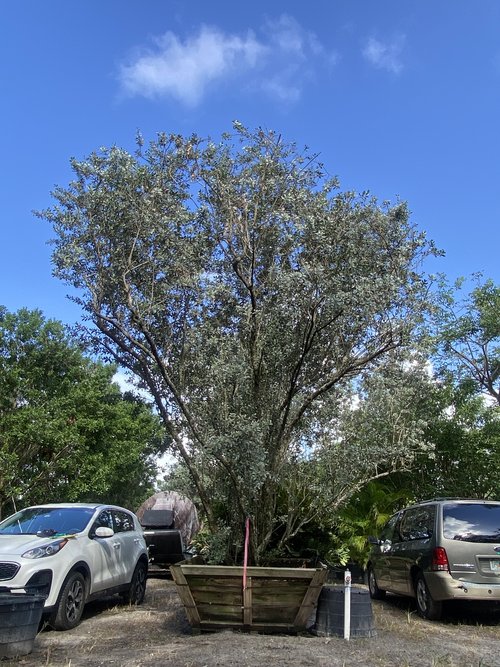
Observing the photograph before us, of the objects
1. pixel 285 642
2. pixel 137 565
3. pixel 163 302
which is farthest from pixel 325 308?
pixel 137 565

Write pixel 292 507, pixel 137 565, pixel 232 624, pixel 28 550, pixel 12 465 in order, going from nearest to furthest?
pixel 232 624 → pixel 28 550 → pixel 292 507 → pixel 137 565 → pixel 12 465

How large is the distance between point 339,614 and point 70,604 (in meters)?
3.36

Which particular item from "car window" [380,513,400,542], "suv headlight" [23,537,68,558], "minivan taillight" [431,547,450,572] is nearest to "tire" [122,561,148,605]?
"suv headlight" [23,537,68,558]

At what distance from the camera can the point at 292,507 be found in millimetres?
8664

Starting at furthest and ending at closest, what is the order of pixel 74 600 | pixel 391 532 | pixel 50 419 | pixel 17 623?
pixel 50 419, pixel 391 532, pixel 74 600, pixel 17 623

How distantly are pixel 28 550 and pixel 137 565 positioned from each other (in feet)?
10.4

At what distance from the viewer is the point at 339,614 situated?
6.80 m

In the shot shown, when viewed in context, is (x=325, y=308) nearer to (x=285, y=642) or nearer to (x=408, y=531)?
(x=285, y=642)

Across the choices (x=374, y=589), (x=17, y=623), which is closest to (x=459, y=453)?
(x=374, y=589)

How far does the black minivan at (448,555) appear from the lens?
25.8 feet

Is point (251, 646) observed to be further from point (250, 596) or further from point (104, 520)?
point (104, 520)

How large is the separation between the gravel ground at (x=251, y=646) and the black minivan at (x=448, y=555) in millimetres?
443

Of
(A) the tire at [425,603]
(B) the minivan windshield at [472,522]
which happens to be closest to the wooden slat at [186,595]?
Result: (A) the tire at [425,603]

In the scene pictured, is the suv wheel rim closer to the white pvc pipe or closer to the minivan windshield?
the white pvc pipe
